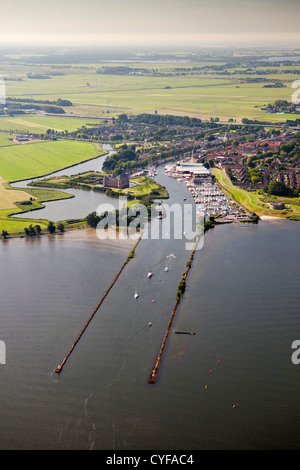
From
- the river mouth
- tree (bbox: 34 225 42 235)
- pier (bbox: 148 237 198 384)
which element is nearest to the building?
the river mouth

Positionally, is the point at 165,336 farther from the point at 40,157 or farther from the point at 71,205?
the point at 40,157

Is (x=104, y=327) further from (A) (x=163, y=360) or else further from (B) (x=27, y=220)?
(B) (x=27, y=220)

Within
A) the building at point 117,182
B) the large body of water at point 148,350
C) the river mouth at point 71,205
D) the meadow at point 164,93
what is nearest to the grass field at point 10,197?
the river mouth at point 71,205

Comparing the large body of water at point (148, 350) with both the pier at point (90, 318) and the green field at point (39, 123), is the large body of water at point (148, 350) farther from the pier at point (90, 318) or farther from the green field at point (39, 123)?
the green field at point (39, 123)
